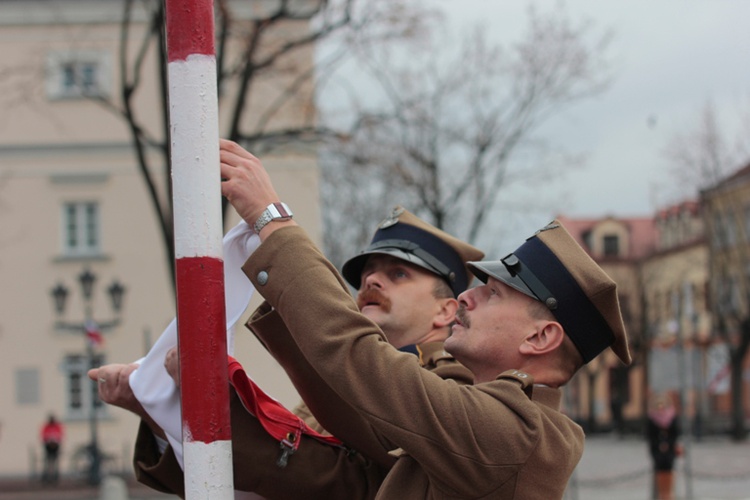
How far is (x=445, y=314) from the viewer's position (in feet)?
10.3

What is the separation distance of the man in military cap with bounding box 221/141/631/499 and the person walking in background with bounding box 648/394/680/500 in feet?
47.1

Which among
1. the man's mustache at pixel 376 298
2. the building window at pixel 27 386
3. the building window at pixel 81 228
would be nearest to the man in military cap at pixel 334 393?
the man's mustache at pixel 376 298

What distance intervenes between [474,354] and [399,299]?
800 millimetres

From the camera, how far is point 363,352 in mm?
2037

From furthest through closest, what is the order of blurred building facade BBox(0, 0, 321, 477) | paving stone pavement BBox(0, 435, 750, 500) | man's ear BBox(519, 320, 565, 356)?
blurred building facade BBox(0, 0, 321, 477) → paving stone pavement BBox(0, 435, 750, 500) → man's ear BBox(519, 320, 565, 356)

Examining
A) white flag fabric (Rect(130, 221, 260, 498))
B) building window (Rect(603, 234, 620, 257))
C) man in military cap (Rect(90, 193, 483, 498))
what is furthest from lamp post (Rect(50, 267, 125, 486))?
building window (Rect(603, 234, 620, 257))

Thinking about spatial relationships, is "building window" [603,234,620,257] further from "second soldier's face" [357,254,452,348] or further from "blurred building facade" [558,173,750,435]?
"second soldier's face" [357,254,452,348]

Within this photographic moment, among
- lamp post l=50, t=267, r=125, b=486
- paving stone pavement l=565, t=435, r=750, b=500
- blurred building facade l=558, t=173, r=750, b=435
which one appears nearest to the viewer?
paving stone pavement l=565, t=435, r=750, b=500

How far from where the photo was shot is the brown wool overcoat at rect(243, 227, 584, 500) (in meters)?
2.03

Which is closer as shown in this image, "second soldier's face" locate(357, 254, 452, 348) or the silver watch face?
the silver watch face

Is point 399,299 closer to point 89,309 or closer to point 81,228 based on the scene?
point 89,309

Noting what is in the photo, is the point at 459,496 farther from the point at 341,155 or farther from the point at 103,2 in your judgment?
the point at 103,2

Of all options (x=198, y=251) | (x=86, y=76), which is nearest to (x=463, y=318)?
(x=198, y=251)

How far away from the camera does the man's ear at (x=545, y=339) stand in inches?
90.0
